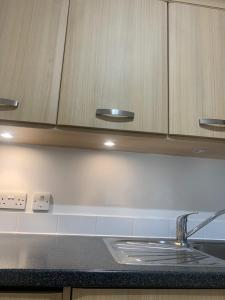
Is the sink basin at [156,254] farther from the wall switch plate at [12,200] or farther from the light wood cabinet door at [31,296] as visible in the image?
the wall switch plate at [12,200]

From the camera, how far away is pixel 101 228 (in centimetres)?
118

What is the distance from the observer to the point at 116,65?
3.26 feet

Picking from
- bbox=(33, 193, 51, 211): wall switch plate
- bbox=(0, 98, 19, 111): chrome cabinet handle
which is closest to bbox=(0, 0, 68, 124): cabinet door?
bbox=(0, 98, 19, 111): chrome cabinet handle

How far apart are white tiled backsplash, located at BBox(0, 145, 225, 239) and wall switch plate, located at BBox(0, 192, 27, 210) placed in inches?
1.0

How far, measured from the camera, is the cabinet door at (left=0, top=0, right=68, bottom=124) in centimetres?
91

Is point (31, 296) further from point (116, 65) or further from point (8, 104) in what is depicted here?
point (116, 65)

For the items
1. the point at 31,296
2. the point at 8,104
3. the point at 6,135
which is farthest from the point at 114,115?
the point at 31,296

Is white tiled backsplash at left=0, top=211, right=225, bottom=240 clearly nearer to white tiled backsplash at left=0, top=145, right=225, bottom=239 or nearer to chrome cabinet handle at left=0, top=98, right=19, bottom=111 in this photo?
white tiled backsplash at left=0, top=145, right=225, bottom=239

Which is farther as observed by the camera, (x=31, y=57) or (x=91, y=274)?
(x=31, y=57)

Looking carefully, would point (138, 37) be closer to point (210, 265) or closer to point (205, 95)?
point (205, 95)

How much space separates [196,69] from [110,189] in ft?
2.16

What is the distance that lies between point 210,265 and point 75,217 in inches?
25.2

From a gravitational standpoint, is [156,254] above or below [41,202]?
below

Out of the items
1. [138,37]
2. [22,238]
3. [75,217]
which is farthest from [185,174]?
[22,238]
